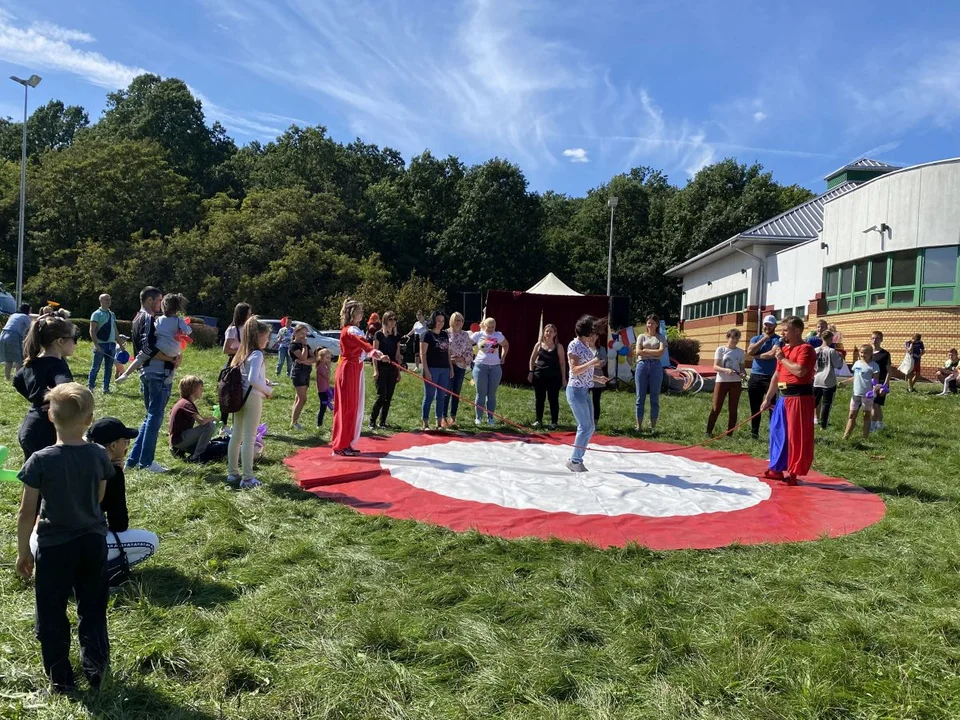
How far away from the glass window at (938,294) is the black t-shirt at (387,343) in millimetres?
15849

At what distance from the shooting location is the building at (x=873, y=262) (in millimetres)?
17578

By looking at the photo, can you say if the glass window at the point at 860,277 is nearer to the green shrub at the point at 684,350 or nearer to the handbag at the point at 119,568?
the green shrub at the point at 684,350

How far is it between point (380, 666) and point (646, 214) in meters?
47.1

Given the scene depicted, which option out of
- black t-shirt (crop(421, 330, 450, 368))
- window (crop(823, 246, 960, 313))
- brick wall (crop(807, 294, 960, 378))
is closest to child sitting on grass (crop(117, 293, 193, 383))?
black t-shirt (crop(421, 330, 450, 368))

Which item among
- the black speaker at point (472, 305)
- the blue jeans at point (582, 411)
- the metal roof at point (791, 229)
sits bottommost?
the blue jeans at point (582, 411)

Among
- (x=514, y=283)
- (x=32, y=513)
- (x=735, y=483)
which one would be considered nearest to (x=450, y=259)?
(x=514, y=283)

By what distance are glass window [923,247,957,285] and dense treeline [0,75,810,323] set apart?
17.3m

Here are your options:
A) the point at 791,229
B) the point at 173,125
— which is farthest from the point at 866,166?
the point at 173,125

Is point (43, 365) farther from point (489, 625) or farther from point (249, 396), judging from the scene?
point (489, 625)

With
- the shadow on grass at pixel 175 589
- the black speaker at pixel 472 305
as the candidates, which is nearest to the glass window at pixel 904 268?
the black speaker at pixel 472 305

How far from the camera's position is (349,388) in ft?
23.7

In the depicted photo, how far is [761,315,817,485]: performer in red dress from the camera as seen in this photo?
6.49 m

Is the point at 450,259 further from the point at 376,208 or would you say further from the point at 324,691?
the point at 324,691

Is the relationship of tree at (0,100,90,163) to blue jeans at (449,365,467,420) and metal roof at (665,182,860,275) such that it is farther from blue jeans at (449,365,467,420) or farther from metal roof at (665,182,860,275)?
blue jeans at (449,365,467,420)
